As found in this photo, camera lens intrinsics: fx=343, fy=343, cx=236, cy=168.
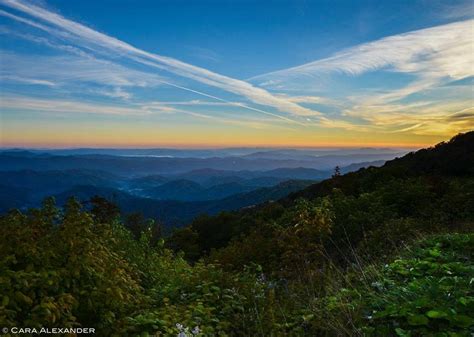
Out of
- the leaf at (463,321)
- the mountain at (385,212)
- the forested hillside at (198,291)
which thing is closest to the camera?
the leaf at (463,321)

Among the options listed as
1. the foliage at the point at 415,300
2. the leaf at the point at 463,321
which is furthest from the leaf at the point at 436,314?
the leaf at the point at 463,321

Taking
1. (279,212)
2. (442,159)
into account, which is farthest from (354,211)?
(442,159)

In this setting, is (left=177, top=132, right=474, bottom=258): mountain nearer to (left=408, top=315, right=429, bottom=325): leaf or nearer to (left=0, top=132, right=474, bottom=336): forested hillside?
(left=0, top=132, right=474, bottom=336): forested hillside

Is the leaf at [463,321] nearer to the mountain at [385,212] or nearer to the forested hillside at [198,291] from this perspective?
the forested hillside at [198,291]

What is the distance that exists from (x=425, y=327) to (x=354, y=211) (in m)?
9.21

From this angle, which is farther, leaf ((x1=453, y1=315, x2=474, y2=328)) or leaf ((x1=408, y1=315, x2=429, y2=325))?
leaf ((x1=408, y1=315, x2=429, y2=325))

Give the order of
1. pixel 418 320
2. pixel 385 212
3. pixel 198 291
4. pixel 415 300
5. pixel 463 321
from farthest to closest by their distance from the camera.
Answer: pixel 385 212
pixel 198 291
pixel 415 300
pixel 418 320
pixel 463 321

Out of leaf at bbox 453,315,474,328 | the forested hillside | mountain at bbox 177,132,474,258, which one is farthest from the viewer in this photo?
mountain at bbox 177,132,474,258

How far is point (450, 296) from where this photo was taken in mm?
4066

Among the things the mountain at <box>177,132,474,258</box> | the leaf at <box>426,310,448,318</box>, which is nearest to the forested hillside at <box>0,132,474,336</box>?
the leaf at <box>426,310,448,318</box>

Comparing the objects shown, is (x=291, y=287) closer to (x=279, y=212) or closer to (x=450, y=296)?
(x=450, y=296)

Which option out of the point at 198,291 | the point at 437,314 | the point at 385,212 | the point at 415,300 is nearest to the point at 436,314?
the point at 437,314

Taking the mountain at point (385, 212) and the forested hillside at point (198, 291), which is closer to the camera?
the forested hillside at point (198, 291)

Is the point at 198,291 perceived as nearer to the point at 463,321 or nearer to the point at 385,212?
the point at 463,321
